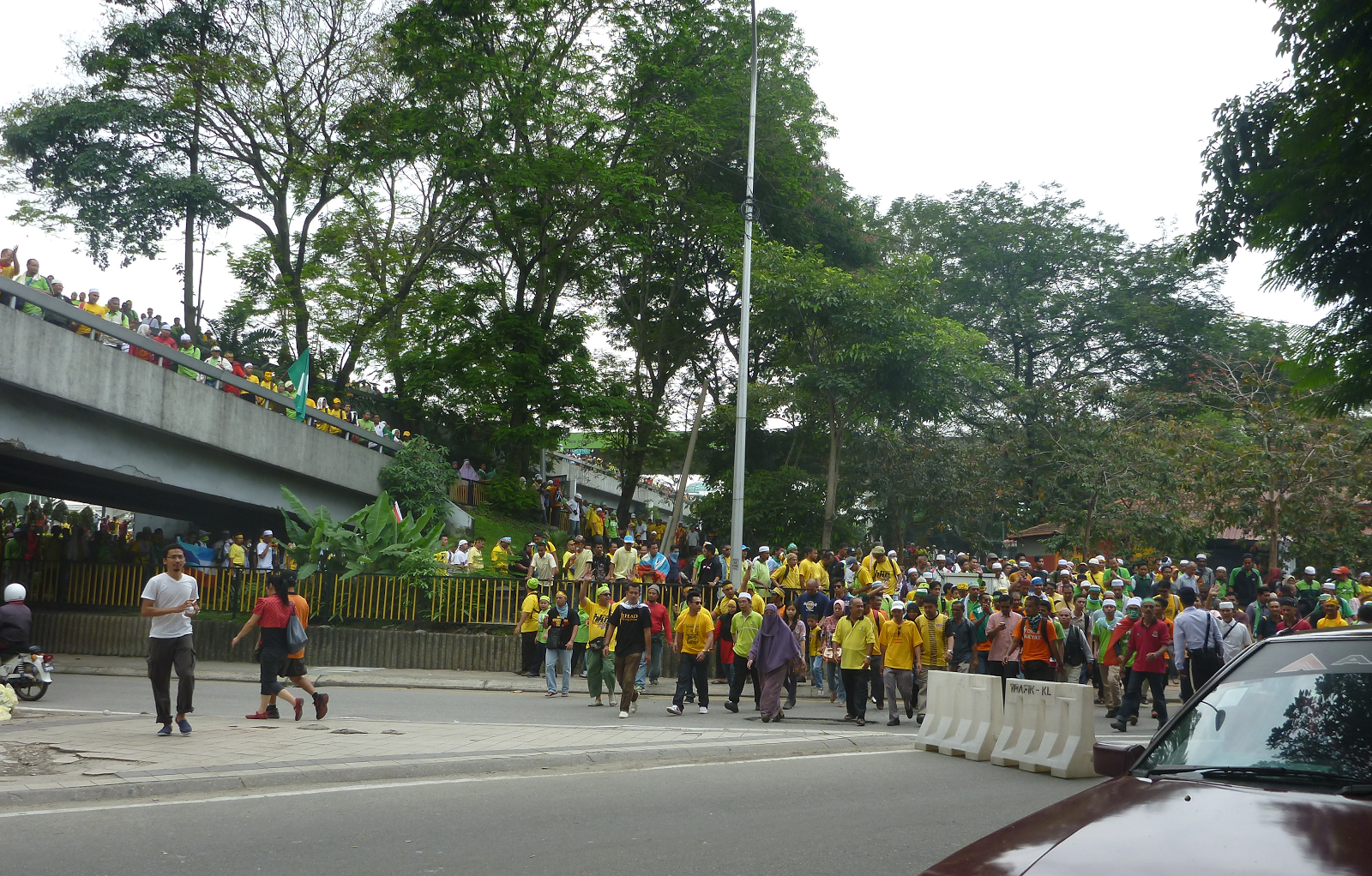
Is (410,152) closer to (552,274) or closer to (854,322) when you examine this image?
(552,274)

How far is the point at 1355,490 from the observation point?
25281 mm

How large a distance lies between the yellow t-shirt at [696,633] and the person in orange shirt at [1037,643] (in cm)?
410

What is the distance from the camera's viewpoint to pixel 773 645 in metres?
14.5

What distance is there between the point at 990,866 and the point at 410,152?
106 ft

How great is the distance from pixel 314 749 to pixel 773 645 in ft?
21.2

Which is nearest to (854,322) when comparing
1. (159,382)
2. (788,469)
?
(788,469)

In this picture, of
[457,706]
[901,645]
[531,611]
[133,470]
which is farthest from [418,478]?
[901,645]

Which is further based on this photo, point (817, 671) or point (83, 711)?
point (817, 671)

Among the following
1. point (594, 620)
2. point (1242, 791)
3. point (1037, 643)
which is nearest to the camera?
point (1242, 791)

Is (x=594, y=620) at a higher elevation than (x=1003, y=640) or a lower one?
lower

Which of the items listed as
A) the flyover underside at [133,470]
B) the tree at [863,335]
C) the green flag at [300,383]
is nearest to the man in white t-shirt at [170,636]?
the flyover underside at [133,470]

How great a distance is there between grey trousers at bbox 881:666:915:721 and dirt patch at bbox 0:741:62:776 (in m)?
9.30

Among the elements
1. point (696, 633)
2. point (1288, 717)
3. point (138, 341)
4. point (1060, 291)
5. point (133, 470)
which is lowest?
point (696, 633)

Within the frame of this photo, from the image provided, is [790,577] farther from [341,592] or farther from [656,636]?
[341,592]
